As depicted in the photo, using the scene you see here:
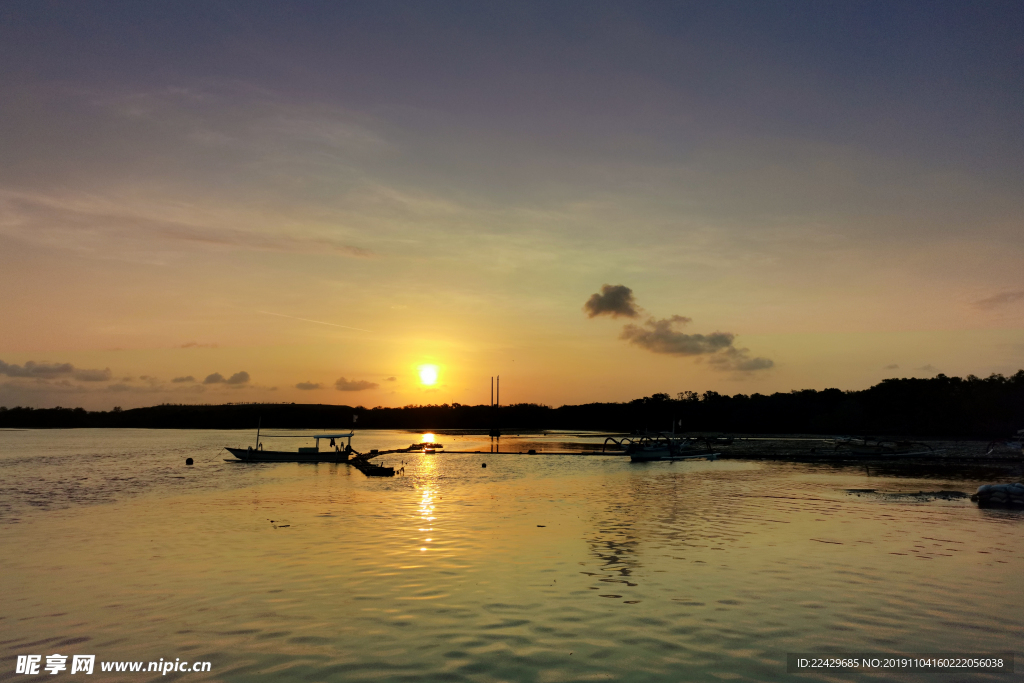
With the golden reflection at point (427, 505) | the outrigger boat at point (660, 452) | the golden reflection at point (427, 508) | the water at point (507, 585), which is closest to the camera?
the water at point (507, 585)

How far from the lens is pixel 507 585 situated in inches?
703

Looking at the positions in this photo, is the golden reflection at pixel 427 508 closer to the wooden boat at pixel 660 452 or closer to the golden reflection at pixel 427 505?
the golden reflection at pixel 427 505

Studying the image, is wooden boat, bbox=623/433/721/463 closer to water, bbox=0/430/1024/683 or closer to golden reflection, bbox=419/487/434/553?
golden reflection, bbox=419/487/434/553

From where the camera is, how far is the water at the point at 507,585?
1256cm

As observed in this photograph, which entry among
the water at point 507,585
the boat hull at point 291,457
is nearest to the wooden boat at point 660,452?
the boat hull at point 291,457

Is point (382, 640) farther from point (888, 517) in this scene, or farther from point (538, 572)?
point (888, 517)

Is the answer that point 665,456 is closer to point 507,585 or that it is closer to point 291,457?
point 291,457

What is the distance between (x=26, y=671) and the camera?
11.9m

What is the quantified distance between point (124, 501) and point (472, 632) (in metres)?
35.8

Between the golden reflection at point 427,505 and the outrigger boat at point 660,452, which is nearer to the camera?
the golden reflection at point 427,505

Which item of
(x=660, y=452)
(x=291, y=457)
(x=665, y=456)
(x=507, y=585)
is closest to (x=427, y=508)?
(x=507, y=585)

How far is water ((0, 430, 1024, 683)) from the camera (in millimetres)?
12562

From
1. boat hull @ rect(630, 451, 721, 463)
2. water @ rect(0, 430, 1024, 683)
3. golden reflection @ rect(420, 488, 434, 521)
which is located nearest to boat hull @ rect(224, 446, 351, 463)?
golden reflection @ rect(420, 488, 434, 521)

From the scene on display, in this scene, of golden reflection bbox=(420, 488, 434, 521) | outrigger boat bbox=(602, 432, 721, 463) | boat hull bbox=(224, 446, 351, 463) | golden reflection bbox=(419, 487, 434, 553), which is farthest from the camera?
outrigger boat bbox=(602, 432, 721, 463)
